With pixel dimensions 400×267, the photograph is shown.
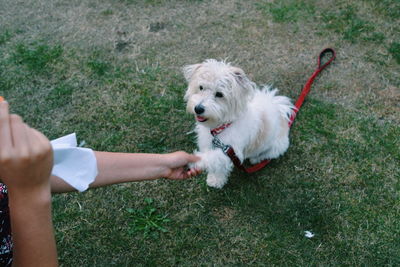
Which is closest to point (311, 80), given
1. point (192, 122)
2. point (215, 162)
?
point (192, 122)

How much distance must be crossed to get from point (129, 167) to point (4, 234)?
0.67m

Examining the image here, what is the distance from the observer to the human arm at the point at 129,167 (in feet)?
5.72

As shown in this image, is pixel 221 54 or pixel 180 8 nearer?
pixel 221 54

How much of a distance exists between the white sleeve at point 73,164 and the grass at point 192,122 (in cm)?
91

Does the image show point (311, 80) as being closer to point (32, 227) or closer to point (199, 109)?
point (199, 109)

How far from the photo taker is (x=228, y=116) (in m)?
2.38

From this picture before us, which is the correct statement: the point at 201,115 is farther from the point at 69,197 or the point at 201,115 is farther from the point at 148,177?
the point at 69,197

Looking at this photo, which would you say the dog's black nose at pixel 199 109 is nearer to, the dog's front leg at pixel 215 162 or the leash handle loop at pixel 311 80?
the dog's front leg at pixel 215 162

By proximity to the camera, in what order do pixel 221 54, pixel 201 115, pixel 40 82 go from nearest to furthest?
pixel 201 115, pixel 40 82, pixel 221 54

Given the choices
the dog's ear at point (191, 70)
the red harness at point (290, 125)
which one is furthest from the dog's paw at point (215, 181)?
the dog's ear at point (191, 70)

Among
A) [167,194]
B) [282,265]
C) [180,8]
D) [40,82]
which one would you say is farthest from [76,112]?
[282,265]

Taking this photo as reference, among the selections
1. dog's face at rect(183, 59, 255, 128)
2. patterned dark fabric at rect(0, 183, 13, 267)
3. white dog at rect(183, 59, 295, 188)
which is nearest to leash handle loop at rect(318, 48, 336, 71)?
white dog at rect(183, 59, 295, 188)

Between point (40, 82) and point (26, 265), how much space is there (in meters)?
2.82

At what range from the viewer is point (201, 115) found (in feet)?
7.57
